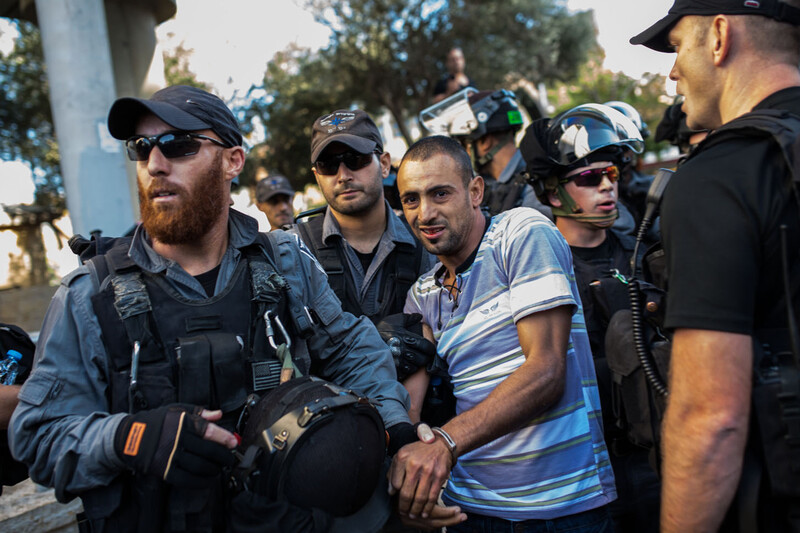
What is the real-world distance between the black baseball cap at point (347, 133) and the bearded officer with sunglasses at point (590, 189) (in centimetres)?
93

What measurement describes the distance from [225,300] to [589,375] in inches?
56.6

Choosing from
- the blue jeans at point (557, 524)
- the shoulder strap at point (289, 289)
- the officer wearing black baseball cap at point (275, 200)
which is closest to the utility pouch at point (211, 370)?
the shoulder strap at point (289, 289)

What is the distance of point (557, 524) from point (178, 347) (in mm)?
1466

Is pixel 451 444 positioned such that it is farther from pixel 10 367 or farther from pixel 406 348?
pixel 10 367

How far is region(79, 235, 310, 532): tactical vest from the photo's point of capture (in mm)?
1788

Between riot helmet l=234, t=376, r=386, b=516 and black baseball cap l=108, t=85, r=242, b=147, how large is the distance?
3.41ft

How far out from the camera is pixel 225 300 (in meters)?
2.14

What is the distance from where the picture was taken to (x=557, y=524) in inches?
85.0

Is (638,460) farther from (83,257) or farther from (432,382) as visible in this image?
(83,257)

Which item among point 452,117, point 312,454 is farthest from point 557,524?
point 452,117

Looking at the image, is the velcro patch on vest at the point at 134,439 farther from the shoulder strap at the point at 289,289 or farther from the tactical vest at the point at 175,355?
the shoulder strap at the point at 289,289

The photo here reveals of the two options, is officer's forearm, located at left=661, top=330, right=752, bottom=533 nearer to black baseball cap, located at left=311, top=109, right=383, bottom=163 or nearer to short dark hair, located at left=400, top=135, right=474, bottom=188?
short dark hair, located at left=400, top=135, right=474, bottom=188

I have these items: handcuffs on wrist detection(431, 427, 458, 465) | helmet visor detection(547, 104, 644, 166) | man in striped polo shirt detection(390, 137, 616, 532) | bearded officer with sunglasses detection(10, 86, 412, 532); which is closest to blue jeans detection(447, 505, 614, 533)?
man in striped polo shirt detection(390, 137, 616, 532)

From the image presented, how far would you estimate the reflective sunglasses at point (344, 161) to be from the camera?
3.47m
